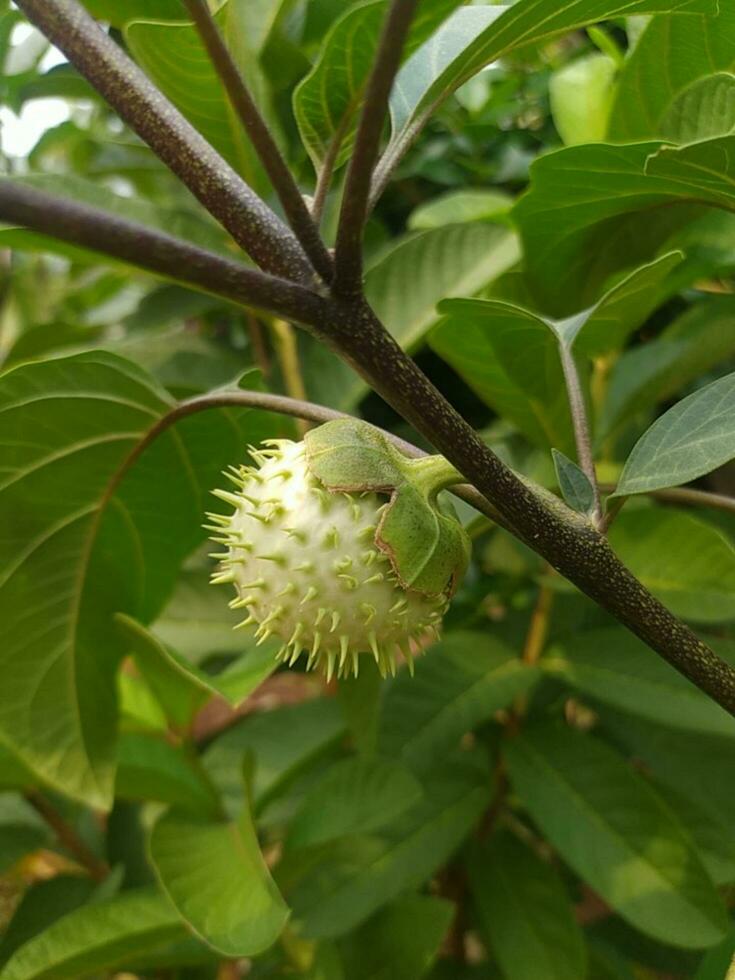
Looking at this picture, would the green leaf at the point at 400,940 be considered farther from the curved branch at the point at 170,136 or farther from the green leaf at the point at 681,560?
the curved branch at the point at 170,136

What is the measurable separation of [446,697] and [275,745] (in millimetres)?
188

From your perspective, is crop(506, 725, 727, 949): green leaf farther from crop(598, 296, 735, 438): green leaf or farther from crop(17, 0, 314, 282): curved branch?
crop(17, 0, 314, 282): curved branch

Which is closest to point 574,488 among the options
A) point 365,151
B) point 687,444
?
point 687,444

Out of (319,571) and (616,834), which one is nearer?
(319,571)

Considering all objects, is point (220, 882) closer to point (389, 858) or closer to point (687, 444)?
point (389, 858)

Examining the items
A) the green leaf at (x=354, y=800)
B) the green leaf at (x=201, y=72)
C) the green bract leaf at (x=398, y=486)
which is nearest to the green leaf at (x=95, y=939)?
the green leaf at (x=354, y=800)

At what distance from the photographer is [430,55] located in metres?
0.59

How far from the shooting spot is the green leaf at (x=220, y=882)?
604 mm

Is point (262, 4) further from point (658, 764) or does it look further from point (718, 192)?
point (658, 764)

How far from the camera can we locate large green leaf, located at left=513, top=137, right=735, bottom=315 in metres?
0.52

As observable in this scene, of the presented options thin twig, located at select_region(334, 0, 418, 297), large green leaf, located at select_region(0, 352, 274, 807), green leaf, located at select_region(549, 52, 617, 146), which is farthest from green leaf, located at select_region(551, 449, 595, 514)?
green leaf, located at select_region(549, 52, 617, 146)

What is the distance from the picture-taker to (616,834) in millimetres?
760

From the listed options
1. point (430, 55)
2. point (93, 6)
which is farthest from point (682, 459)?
point (93, 6)

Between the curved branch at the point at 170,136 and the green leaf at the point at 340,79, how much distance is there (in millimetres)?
99
